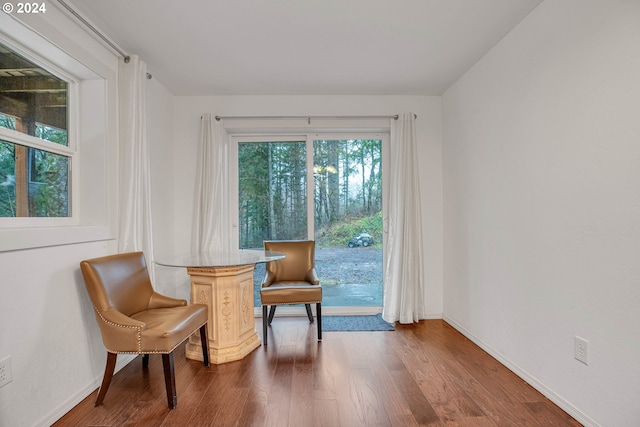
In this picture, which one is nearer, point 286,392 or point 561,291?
point 561,291

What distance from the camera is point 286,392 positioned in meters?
2.00

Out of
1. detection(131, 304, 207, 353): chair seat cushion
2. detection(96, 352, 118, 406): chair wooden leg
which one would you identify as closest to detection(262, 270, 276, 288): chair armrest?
detection(131, 304, 207, 353): chair seat cushion

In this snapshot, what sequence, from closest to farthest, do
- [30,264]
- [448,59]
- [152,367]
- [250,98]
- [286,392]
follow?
1. [30,264]
2. [286,392]
3. [152,367]
4. [448,59]
5. [250,98]

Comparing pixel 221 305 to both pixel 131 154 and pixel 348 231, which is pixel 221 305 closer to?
pixel 131 154

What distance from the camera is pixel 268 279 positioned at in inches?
121

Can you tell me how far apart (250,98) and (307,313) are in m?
2.40

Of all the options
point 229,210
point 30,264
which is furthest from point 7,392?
point 229,210

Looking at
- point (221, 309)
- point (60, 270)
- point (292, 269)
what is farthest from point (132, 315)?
point (292, 269)

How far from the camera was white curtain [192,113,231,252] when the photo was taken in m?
3.25

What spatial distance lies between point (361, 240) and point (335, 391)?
189 cm

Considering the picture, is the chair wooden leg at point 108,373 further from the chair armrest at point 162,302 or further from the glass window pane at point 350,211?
the glass window pane at point 350,211

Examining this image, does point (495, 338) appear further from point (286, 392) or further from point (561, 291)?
point (286, 392)

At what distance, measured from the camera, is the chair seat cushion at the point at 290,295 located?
2736mm

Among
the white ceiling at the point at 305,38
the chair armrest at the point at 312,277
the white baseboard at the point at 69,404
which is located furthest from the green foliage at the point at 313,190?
the white baseboard at the point at 69,404
